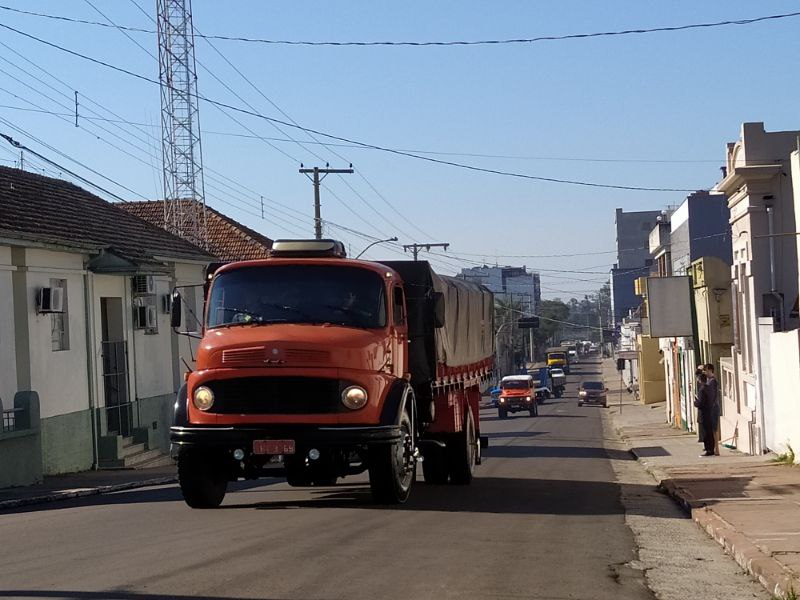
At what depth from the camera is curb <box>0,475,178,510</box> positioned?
18.6m

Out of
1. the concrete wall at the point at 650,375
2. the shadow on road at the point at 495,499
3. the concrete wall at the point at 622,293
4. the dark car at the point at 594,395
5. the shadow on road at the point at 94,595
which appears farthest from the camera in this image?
the concrete wall at the point at 622,293

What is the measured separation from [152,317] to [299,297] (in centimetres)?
2030

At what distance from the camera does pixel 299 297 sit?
43.2 ft

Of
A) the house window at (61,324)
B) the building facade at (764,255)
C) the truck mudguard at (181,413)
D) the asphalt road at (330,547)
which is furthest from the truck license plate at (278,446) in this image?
the house window at (61,324)

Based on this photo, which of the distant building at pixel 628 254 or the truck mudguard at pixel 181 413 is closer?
the truck mudguard at pixel 181 413

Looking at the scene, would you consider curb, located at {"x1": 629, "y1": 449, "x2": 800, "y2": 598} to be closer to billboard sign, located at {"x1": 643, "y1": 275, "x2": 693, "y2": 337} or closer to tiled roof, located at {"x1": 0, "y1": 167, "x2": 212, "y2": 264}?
tiled roof, located at {"x1": 0, "y1": 167, "x2": 212, "y2": 264}

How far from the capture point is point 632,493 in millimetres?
18031

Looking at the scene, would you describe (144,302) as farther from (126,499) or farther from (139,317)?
(126,499)

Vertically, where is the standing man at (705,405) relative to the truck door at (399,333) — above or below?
below

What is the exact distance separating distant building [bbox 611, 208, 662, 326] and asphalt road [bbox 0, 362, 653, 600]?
110223mm

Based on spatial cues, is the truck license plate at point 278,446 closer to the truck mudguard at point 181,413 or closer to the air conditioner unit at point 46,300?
the truck mudguard at point 181,413

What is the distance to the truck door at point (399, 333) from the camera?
13655mm

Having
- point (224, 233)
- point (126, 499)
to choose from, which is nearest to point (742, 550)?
point (126, 499)

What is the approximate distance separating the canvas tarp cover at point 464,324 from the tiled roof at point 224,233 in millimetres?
27863
